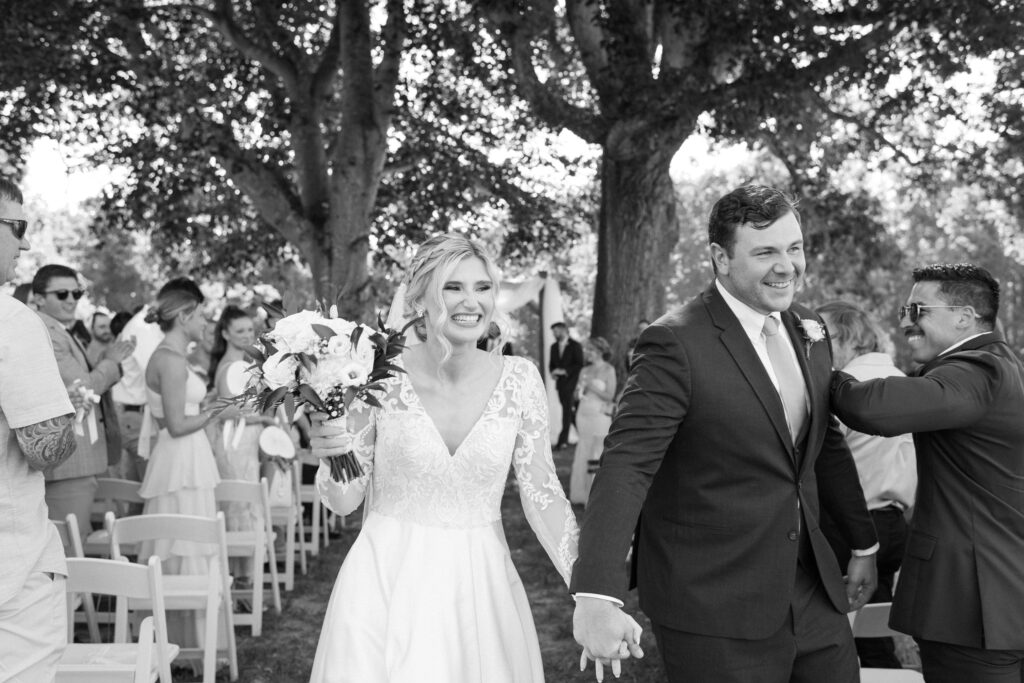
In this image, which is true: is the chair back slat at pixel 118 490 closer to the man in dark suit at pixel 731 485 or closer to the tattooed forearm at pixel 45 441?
the tattooed forearm at pixel 45 441

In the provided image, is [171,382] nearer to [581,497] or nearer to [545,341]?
[581,497]

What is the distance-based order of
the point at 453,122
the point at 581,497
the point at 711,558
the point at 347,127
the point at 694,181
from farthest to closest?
the point at 694,181 < the point at 453,122 < the point at 347,127 < the point at 581,497 < the point at 711,558

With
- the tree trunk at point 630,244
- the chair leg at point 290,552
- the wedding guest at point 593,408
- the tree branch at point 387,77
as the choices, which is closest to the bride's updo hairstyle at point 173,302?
the chair leg at point 290,552

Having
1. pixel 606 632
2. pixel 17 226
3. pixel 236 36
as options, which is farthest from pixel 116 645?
pixel 236 36

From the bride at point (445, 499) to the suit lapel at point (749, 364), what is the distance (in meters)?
0.87

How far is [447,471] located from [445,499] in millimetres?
108

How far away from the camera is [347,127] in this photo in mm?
13758

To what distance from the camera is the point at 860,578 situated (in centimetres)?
345

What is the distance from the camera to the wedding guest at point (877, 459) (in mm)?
5160

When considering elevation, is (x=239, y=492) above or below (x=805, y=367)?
below

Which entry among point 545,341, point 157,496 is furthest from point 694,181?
point 157,496

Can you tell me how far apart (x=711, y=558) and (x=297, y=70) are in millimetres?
12744

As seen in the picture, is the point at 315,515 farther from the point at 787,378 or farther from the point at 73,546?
the point at 787,378

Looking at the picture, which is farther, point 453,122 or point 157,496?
point 453,122
